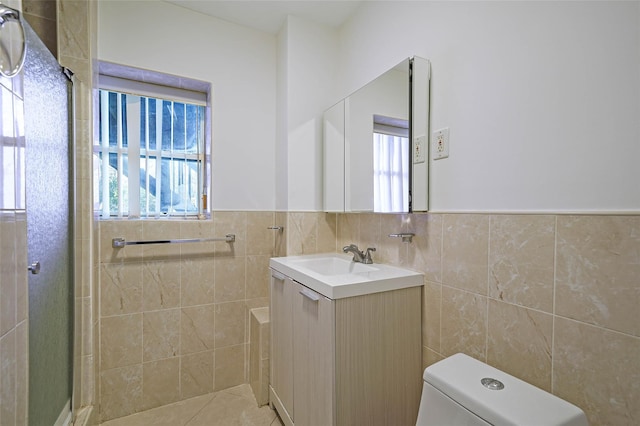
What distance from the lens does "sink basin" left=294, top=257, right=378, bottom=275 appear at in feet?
5.39

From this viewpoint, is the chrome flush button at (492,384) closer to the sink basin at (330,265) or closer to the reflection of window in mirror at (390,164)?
the reflection of window in mirror at (390,164)

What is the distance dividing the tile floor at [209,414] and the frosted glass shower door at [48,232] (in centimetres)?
44

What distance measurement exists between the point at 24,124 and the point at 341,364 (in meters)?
1.41

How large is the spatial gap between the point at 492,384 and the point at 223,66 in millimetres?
2183

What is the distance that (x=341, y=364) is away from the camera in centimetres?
108

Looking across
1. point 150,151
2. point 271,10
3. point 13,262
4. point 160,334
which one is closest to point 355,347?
point 13,262

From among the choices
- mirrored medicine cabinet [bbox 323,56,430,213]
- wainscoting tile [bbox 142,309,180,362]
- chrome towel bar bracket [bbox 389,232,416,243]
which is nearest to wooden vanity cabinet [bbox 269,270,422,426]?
chrome towel bar bracket [bbox 389,232,416,243]

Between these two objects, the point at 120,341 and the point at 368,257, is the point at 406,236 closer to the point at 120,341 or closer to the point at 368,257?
the point at 368,257

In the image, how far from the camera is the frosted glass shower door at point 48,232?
105 cm

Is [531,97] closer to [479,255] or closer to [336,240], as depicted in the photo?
[479,255]

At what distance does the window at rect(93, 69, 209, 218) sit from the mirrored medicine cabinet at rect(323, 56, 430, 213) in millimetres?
930

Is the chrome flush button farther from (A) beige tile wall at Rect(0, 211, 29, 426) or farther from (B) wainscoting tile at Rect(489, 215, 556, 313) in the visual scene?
(A) beige tile wall at Rect(0, 211, 29, 426)

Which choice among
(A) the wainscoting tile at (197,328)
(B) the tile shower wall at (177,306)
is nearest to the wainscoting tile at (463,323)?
(B) the tile shower wall at (177,306)

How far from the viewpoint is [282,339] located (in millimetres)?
1521
